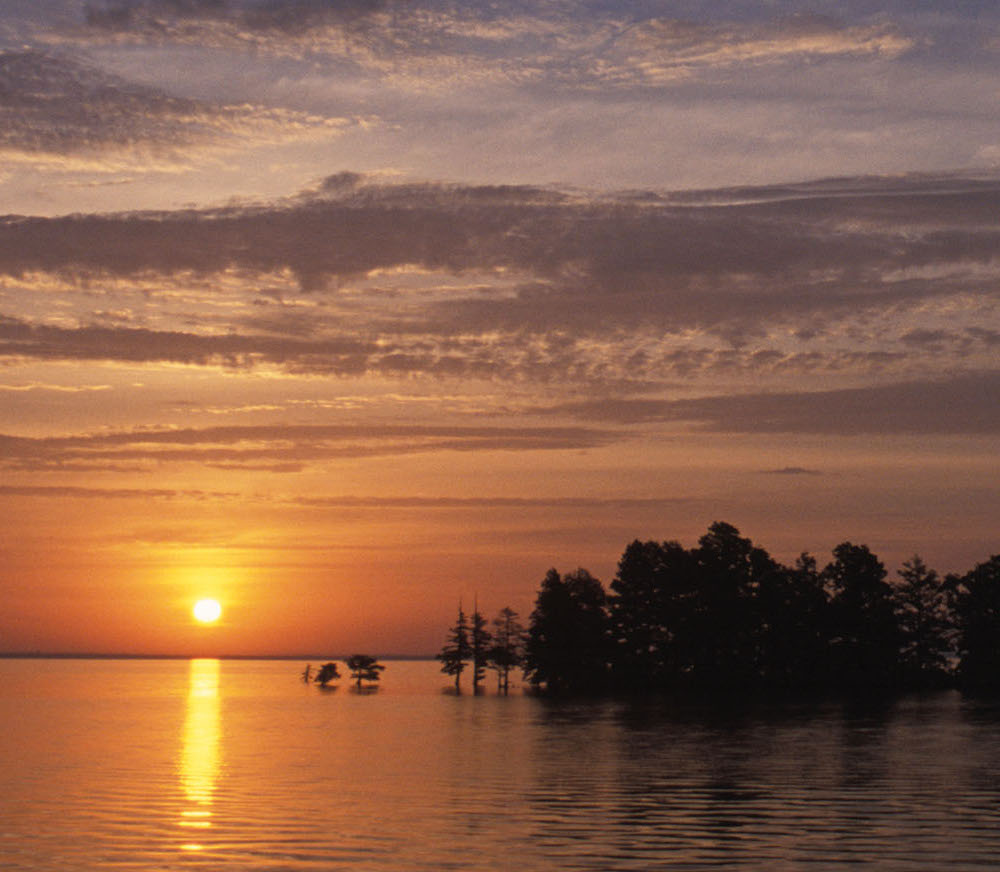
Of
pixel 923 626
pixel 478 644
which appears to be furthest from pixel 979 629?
pixel 478 644

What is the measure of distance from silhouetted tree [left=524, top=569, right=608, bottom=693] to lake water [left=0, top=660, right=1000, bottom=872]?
212 feet

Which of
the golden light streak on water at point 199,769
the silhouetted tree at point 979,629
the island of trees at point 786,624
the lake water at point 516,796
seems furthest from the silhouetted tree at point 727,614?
the golden light streak on water at point 199,769

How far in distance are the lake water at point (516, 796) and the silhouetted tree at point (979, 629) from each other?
→ 55.2 metres

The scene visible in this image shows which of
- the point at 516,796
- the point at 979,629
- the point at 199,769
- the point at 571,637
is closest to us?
the point at 516,796

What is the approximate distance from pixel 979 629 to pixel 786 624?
22.4 meters

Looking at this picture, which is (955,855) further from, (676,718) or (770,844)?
(676,718)

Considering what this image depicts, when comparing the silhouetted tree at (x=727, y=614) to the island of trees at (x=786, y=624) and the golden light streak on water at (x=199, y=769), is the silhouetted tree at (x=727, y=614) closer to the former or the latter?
the island of trees at (x=786, y=624)

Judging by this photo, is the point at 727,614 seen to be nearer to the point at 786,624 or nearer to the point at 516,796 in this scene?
the point at 786,624

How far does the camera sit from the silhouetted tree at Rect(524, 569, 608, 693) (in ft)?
496

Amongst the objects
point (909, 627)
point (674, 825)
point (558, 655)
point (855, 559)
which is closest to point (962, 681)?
point (909, 627)

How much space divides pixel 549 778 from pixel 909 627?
107m

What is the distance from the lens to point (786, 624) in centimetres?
13825

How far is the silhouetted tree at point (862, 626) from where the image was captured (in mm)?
139500

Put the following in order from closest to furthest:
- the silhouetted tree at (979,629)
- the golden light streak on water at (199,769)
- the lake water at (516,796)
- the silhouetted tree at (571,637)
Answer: the lake water at (516,796) < the golden light streak on water at (199,769) < the silhouetted tree at (979,629) < the silhouetted tree at (571,637)
